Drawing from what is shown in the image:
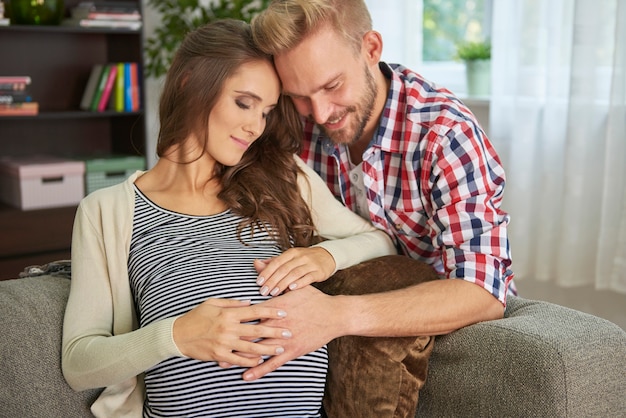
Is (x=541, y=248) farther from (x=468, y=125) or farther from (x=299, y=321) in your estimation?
(x=299, y=321)

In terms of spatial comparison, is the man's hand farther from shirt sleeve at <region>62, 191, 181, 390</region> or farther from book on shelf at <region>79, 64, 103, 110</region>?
book on shelf at <region>79, 64, 103, 110</region>

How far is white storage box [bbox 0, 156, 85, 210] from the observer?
3.50m

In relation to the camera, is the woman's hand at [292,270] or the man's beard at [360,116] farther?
the man's beard at [360,116]

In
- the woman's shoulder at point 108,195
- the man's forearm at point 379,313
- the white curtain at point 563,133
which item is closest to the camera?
the man's forearm at point 379,313

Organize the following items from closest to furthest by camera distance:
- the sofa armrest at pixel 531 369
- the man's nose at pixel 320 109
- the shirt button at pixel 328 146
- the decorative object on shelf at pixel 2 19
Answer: the sofa armrest at pixel 531 369
the man's nose at pixel 320 109
the shirt button at pixel 328 146
the decorative object on shelf at pixel 2 19

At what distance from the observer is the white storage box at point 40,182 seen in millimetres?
3502

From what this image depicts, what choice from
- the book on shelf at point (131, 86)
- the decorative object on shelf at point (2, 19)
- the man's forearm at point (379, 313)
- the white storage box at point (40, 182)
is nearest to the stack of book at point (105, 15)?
the book on shelf at point (131, 86)

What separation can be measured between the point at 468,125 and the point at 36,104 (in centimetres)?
249

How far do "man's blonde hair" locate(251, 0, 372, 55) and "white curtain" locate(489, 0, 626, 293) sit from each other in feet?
4.38

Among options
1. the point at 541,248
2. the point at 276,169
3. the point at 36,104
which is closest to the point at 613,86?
the point at 541,248

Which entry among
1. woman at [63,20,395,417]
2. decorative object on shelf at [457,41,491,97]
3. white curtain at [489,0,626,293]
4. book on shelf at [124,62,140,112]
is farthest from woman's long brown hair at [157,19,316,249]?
book on shelf at [124,62,140,112]

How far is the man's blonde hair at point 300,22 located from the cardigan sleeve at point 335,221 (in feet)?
0.98

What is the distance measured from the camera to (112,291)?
1.55 m

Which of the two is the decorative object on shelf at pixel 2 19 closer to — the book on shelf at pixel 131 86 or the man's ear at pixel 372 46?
the book on shelf at pixel 131 86
